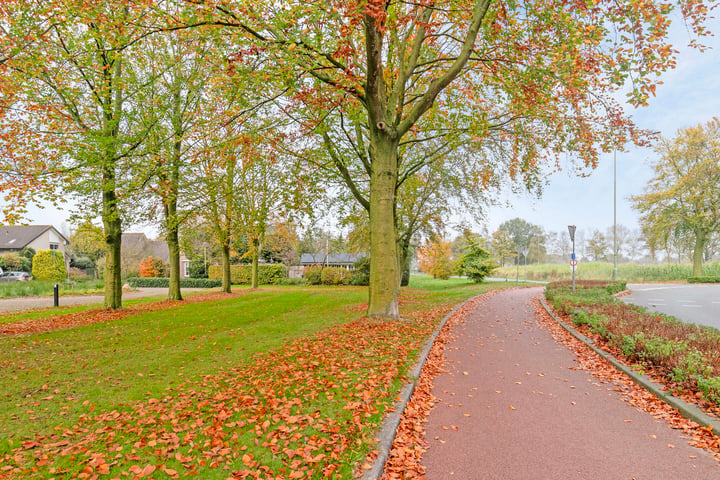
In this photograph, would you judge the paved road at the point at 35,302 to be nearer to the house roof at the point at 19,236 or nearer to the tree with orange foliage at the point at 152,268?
the tree with orange foliage at the point at 152,268

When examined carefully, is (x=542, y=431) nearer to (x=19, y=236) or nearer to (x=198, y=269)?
(x=198, y=269)

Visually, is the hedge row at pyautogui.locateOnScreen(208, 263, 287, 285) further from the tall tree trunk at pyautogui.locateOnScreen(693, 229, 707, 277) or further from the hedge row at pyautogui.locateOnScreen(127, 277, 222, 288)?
the tall tree trunk at pyautogui.locateOnScreen(693, 229, 707, 277)

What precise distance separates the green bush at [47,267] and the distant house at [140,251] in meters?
6.38

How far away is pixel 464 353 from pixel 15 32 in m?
11.9

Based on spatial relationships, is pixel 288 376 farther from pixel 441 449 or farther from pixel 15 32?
pixel 15 32

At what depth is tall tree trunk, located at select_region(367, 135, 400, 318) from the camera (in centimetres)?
923

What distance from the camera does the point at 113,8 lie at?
7.49 m

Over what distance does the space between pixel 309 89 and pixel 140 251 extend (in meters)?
43.4

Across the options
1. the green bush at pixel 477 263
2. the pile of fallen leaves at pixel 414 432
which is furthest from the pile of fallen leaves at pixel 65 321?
the green bush at pixel 477 263

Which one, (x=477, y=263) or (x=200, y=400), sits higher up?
(x=477, y=263)

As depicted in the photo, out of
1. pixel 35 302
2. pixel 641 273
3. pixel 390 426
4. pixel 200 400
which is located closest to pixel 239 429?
pixel 200 400

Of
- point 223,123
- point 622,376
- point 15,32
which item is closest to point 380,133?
point 223,123

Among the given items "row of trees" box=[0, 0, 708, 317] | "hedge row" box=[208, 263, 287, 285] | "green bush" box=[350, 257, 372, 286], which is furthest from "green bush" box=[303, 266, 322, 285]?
"row of trees" box=[0, 0, 708, 317]

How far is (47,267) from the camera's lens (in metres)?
30.6
